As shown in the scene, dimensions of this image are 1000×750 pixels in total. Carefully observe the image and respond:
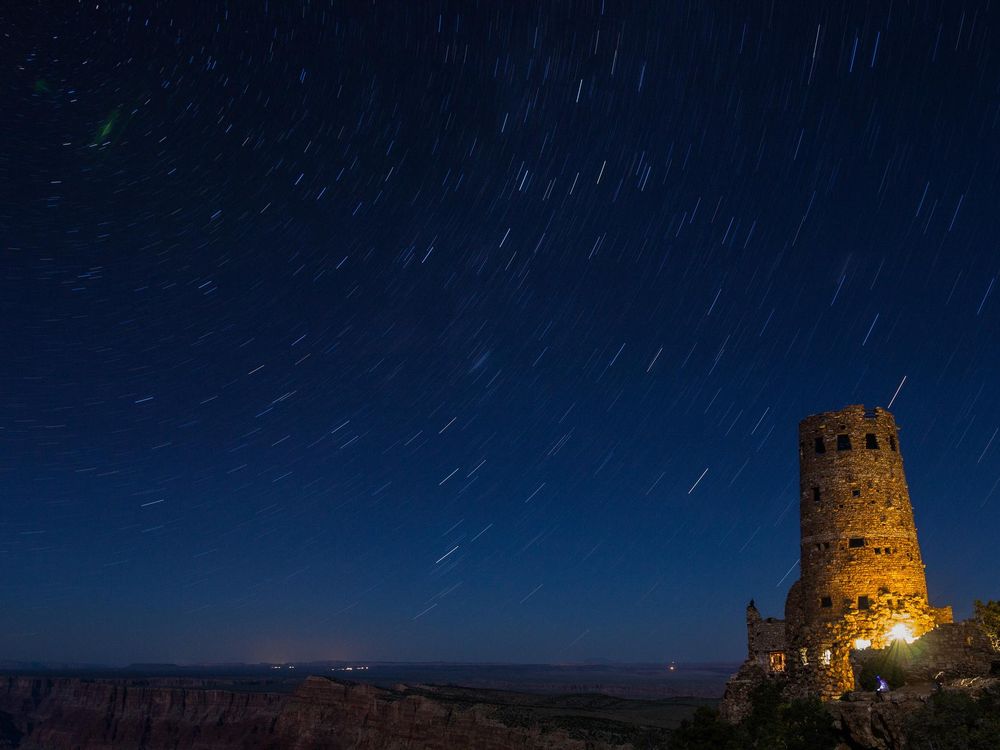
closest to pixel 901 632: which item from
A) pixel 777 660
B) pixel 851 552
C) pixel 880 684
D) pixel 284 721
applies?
pixel 851 552

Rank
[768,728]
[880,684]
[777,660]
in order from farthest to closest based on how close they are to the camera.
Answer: [777,660] → [880,684] → [768,728]

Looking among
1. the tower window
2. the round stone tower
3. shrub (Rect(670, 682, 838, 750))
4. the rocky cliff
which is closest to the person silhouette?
the round stone tower

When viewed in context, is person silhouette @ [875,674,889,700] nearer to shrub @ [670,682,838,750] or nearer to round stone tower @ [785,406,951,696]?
round stone tower @ [785,406,951,696]

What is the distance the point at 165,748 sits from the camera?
5758 inches

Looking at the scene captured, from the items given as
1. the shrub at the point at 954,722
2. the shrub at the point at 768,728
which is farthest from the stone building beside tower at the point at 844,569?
the shrub at the point at 954,722

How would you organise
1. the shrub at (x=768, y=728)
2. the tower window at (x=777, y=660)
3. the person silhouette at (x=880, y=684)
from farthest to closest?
the tower window at (x=777, y=660) < the person silhouette at (x=880, y=684) < the shrub at (x=768, y=728)

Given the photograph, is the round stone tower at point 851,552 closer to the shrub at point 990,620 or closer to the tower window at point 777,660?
the tower window at point 777,660

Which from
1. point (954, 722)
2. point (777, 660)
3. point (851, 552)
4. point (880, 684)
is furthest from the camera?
point (777, 660)

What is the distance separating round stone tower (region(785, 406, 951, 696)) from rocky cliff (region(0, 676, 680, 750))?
87.6 feet

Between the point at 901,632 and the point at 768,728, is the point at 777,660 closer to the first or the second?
the point at 901,632

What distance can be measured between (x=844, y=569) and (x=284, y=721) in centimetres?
10155

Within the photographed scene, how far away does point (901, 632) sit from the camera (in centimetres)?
3394

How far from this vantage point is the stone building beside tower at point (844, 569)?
34.8m

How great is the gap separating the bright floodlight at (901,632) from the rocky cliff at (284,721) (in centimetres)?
2909
